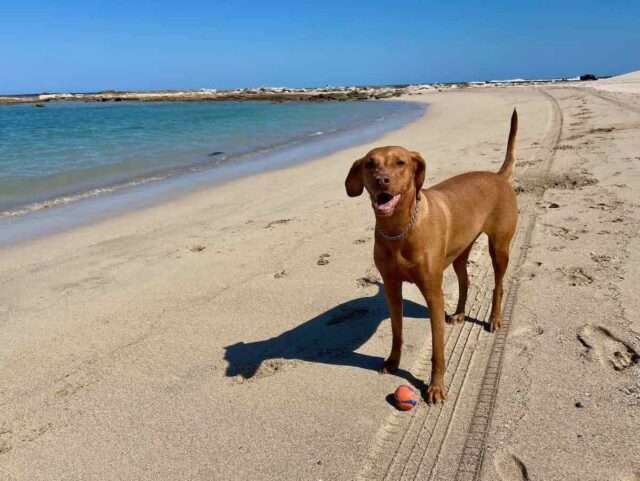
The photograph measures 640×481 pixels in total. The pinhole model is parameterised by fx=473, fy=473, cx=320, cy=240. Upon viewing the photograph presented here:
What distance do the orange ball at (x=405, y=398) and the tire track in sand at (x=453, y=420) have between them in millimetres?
40

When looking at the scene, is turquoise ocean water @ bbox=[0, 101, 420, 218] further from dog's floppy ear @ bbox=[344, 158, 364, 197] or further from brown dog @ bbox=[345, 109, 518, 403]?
brown dog @ bbox=[345, 109, 518, 403]

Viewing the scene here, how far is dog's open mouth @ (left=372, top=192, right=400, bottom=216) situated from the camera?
2941 mm

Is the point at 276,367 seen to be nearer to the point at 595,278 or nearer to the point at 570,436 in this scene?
the point at 570,436

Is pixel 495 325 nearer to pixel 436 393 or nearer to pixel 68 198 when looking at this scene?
pixel 436 393

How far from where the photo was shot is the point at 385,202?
297 cm

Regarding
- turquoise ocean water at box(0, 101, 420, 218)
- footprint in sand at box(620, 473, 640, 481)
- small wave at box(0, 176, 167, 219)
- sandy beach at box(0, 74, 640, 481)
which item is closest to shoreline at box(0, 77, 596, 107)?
turquoise ocean water at box(0, 101, 420, 218)

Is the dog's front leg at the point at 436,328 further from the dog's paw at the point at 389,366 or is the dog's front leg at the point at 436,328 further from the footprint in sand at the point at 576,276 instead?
the footprint in sand at the point at 576,276

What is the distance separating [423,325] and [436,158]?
26.0 ft

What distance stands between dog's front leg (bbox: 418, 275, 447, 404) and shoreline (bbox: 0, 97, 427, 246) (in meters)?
6.52

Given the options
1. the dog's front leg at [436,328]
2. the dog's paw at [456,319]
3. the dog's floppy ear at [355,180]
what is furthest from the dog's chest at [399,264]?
the dog's paw at [456,319]

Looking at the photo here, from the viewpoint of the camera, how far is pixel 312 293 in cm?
479

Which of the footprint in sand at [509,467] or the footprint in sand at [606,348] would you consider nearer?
the footprint in sand at [509,467]

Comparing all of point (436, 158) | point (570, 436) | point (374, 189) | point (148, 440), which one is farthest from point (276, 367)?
point (436, 158)

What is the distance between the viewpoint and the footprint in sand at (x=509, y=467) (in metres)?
2.47
